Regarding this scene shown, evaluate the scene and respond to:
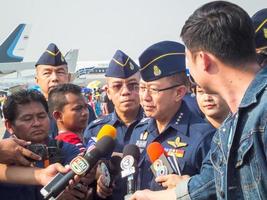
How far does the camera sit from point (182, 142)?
8.11ft

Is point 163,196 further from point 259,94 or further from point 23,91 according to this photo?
point 23,91

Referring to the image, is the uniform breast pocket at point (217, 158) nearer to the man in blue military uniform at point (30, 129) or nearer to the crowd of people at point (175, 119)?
the crowd of people at point (175, 119)

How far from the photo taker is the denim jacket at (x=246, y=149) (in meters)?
1.31

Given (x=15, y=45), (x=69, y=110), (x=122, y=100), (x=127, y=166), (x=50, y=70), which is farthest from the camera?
(x=15, y=45)

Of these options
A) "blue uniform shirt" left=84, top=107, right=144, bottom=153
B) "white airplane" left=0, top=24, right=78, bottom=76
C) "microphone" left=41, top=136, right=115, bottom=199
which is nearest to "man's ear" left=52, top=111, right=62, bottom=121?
"blue uniform shirt" left=84, top=107, right=144, bottom=153

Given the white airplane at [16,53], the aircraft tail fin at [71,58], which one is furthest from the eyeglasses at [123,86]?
the aircraft tail fin at [71,58]

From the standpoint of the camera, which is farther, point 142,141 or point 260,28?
point 142,141

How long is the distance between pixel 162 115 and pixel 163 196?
912mm

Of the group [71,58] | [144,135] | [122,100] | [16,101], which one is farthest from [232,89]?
[71,58]

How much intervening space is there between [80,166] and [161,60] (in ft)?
3.68

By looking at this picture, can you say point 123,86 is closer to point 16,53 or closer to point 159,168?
point 159,168

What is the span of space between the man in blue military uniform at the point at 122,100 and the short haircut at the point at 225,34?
1992mm

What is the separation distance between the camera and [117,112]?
3.72m

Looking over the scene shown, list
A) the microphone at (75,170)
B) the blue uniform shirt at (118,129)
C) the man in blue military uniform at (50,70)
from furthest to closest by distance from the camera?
the man in blue military uniform at (50,70) → the blue uniform shirt at (118,129) → the microphone at (75,170)
